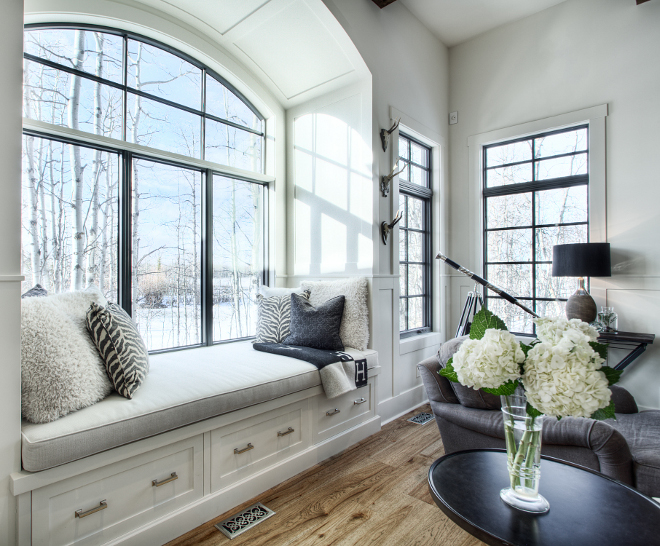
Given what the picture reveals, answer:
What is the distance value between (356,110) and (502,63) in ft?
5.80

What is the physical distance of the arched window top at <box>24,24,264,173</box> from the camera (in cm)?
231

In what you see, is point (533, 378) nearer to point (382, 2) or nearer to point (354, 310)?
point (354, 310)

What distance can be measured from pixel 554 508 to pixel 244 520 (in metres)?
1.39

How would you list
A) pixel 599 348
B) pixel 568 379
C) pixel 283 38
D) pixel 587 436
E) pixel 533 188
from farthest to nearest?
pixel 533 188, pixel 283 38, pixel 587 436, pixel 599 348, pixel 568 379

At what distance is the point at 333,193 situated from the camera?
10.7ft

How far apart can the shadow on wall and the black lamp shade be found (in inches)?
59.2

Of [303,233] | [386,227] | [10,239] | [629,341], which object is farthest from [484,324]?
[303,233]

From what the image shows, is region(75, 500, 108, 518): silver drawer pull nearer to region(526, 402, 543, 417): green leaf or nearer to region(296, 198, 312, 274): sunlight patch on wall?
region(526, 402, 543, 417): green leaf

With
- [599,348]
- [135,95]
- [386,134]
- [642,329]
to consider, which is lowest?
[642,329]

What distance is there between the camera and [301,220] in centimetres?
351

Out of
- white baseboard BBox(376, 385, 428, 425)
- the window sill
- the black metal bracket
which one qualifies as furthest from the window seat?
the black metal bracket

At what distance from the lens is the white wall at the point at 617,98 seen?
2961mm

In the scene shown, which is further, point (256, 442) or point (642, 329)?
point (642, 329)

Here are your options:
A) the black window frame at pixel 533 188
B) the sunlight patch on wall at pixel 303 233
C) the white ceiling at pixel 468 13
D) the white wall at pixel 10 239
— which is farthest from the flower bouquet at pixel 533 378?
the white ceiling at pixel 468 13
